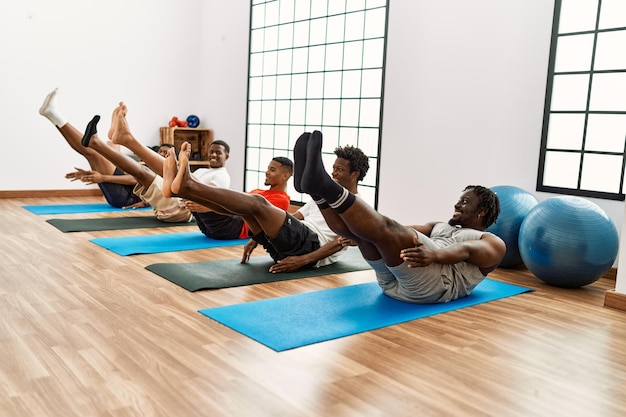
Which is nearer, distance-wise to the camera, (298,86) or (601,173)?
(601,173)

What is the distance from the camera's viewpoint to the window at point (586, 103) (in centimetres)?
387

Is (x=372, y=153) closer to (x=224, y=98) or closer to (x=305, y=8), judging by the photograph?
(x=305, y=8)

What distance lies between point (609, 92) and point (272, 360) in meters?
3.07

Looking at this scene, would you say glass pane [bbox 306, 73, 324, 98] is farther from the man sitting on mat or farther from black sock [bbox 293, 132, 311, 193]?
black sock [bbox 293, 132, 311, 193]

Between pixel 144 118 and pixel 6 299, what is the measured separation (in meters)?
5.03

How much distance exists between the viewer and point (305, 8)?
21.1 feet

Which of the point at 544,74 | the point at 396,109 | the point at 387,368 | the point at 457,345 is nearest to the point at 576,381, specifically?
the point at 457,345

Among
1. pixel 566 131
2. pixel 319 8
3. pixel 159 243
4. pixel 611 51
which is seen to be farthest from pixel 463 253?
pixel 319 8

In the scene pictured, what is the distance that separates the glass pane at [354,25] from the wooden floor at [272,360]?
131 inches

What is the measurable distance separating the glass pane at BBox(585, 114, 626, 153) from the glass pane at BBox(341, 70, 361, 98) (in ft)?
7.69

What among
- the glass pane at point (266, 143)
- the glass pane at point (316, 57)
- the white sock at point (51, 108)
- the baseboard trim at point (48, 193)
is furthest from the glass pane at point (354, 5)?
the baseboard trim at point (48, 193)

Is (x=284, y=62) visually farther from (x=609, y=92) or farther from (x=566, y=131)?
(x=609, y=92)

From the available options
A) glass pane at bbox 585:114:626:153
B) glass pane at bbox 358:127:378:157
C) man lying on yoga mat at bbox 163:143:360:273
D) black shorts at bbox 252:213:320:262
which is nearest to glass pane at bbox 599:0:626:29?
glass pane at bbox 585:114:626:153

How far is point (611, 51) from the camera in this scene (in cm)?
389
